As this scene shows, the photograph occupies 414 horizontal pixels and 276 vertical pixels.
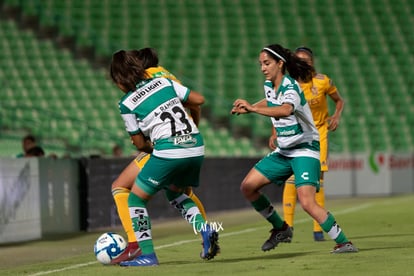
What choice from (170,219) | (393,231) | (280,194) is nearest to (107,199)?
(170,219)

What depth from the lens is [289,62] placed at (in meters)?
9.30

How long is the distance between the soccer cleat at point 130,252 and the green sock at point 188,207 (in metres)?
0.48

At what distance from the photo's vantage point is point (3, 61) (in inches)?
1089

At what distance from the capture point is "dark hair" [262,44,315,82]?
9.24 m

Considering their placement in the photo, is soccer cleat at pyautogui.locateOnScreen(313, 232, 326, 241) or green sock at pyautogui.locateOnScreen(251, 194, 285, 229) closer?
green sock at pyautogui.locateOnScreen(251, 194, 285, 229)

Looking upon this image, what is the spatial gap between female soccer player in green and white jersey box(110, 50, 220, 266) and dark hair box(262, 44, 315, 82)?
103 centimetres

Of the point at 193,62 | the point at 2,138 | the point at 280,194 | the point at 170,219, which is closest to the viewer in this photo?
the point at 170,219

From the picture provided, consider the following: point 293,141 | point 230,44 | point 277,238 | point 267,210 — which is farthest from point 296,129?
point 230,44

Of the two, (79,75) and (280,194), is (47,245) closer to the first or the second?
(280,194)

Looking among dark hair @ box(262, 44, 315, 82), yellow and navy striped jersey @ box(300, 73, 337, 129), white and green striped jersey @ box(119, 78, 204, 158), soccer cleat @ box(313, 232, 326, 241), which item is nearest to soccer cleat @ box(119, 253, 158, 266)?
white and green striped jersey @ box(119, 78, 204, 158)

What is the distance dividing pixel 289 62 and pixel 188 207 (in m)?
1.56

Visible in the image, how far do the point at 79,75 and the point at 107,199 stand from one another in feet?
38.8

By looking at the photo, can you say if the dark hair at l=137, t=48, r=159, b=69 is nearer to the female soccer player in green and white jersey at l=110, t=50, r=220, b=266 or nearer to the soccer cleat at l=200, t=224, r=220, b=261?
the female soccer player in green and white jersey at l=110, t=50, r=220, b=266

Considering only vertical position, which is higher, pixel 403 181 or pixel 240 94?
pixel 240 94
